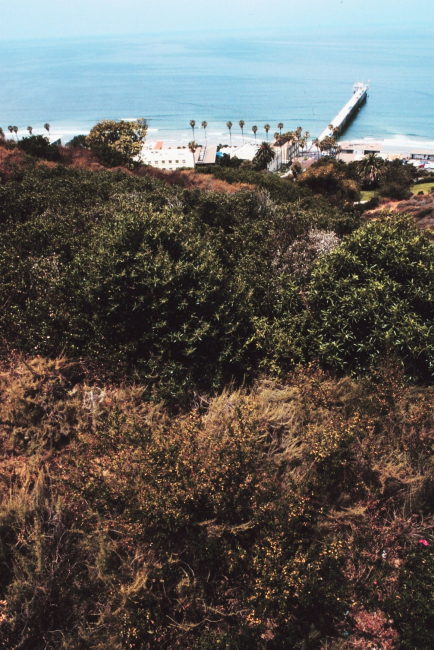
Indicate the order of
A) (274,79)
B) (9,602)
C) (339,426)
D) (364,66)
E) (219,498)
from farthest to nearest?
1. (364,66)
2. (274,79)
3. (339,426)
4. (219,498)
5. (9,602)

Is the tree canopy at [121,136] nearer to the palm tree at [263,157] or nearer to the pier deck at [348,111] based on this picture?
the palm tree at [263,157]

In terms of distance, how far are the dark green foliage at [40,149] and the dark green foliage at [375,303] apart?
27948 millimetres

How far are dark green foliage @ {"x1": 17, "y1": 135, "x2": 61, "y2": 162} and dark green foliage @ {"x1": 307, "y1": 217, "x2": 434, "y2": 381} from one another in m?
27.9

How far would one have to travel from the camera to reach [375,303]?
356 inches

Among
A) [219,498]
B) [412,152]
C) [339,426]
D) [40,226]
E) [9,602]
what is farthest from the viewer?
[412,152]

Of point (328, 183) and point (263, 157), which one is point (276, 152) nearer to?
point (263, 157)

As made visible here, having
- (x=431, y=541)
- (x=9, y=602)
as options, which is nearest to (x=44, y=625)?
(x=9, y=602)

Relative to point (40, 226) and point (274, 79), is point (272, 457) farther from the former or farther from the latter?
point (274, 79)

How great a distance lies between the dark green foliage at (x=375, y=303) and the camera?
29.1ft

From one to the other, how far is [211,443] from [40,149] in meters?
31.5

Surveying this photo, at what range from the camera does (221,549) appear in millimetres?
6566

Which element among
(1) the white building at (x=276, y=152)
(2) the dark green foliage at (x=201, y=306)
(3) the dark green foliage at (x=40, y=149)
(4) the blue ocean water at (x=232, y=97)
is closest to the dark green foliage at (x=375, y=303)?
(2) the dark green foliage at (x=201, y=306)

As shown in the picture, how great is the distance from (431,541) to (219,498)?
360 centimetres

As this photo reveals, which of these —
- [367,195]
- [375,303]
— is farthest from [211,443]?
[367,195]
